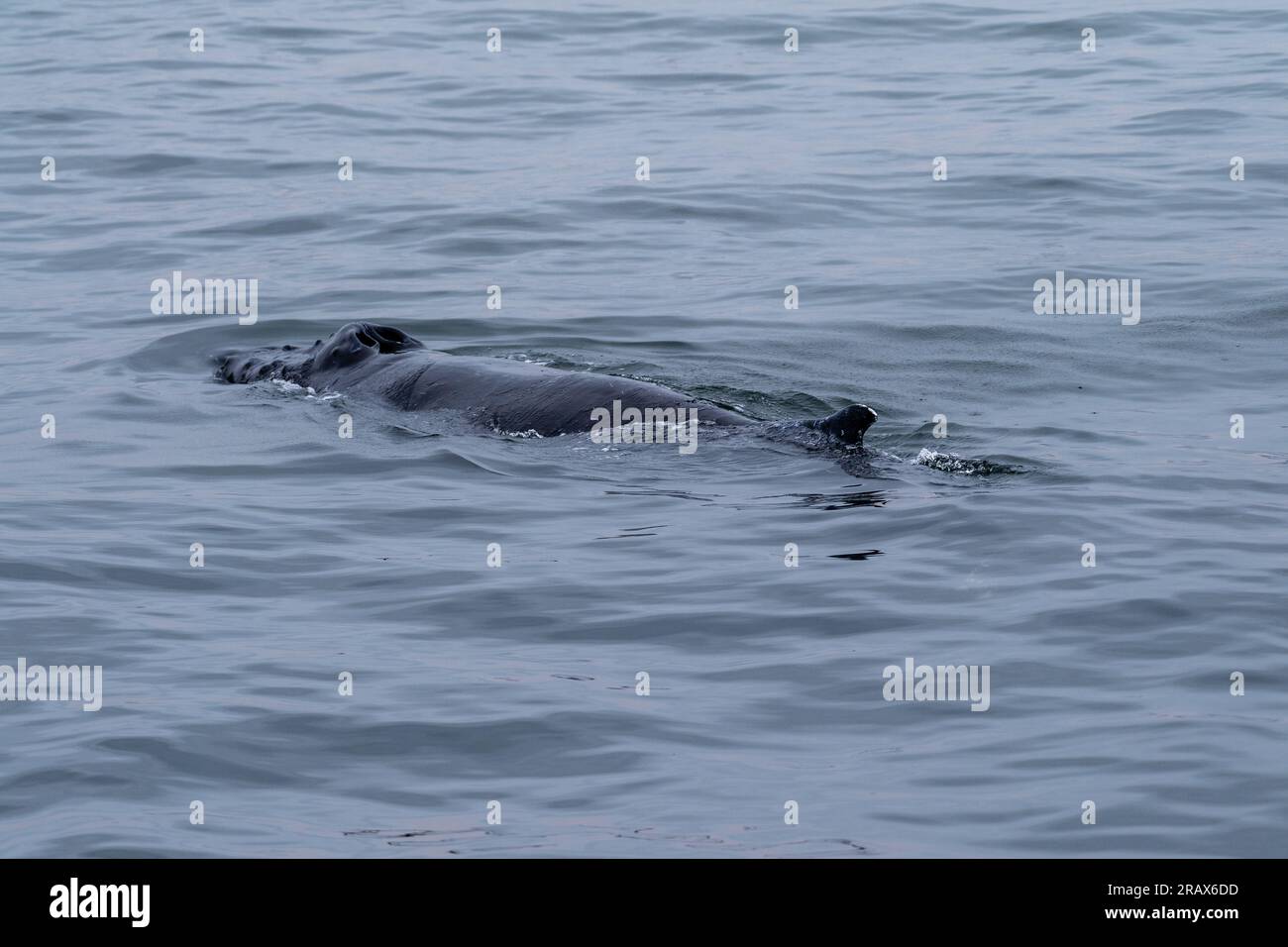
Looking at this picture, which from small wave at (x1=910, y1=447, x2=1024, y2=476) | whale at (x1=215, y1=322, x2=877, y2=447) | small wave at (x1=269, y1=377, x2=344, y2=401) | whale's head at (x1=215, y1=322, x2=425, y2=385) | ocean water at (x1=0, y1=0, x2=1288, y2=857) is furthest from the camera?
whale's head at (x1=215, y1=322, x2=425, y2=385)

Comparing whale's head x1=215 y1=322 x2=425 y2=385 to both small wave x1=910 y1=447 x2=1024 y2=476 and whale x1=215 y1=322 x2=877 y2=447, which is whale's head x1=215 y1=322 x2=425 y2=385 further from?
small wave x1=910 y1=447 x2=1024 y2=476

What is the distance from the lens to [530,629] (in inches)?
348

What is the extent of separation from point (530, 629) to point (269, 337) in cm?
794

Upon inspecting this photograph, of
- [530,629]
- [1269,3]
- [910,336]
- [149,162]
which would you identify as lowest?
[530,629]

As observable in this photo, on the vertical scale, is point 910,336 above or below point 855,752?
above

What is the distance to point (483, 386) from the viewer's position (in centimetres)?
1234

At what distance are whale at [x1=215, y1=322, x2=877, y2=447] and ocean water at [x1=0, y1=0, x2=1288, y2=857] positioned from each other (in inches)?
8.9

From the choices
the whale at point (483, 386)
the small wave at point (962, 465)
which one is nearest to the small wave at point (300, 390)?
the whale at point (483, 386)

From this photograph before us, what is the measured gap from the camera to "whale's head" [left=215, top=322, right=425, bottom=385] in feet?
43.8

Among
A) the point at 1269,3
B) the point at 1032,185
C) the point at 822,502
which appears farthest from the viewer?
the point at 1269,3

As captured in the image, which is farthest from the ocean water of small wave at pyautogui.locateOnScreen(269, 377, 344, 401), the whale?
the whale

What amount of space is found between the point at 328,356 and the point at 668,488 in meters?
3.63
